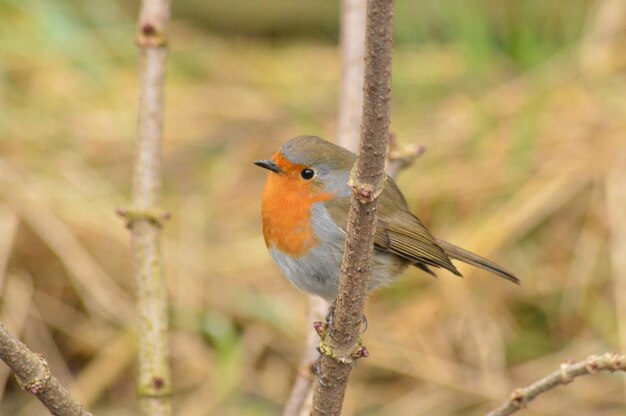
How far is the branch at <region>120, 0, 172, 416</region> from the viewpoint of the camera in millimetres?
2277

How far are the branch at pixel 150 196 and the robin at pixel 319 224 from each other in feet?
1.18

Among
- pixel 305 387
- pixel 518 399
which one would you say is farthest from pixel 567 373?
pixel 305 387

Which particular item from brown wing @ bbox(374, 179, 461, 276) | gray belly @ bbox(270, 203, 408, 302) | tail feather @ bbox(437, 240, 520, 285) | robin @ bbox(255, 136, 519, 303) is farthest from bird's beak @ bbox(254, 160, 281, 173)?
tail feather @ bbox(437, 240, 520, 285)

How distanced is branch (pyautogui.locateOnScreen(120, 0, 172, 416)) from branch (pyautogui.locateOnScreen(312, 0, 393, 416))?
0.52m

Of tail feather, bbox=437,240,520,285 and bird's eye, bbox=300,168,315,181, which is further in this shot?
tail feather, bbox=437,240,520,285

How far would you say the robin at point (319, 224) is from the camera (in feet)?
8.53

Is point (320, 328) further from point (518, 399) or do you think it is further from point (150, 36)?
point (150, 36)

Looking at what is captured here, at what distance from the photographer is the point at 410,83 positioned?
5680mm

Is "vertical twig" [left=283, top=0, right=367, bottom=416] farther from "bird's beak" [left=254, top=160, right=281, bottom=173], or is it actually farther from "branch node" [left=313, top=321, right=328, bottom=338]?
"branch node" [left=313, top=321, right=328, bottom=338]

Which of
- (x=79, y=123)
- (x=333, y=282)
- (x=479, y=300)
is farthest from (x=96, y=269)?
(x=333, y=282)

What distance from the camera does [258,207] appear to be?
5.19 meters

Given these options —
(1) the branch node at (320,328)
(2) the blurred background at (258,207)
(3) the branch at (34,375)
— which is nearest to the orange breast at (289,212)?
(1) the branch node at (320,328)

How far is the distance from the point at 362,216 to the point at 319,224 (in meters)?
1.07

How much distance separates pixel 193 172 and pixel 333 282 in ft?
9.37
